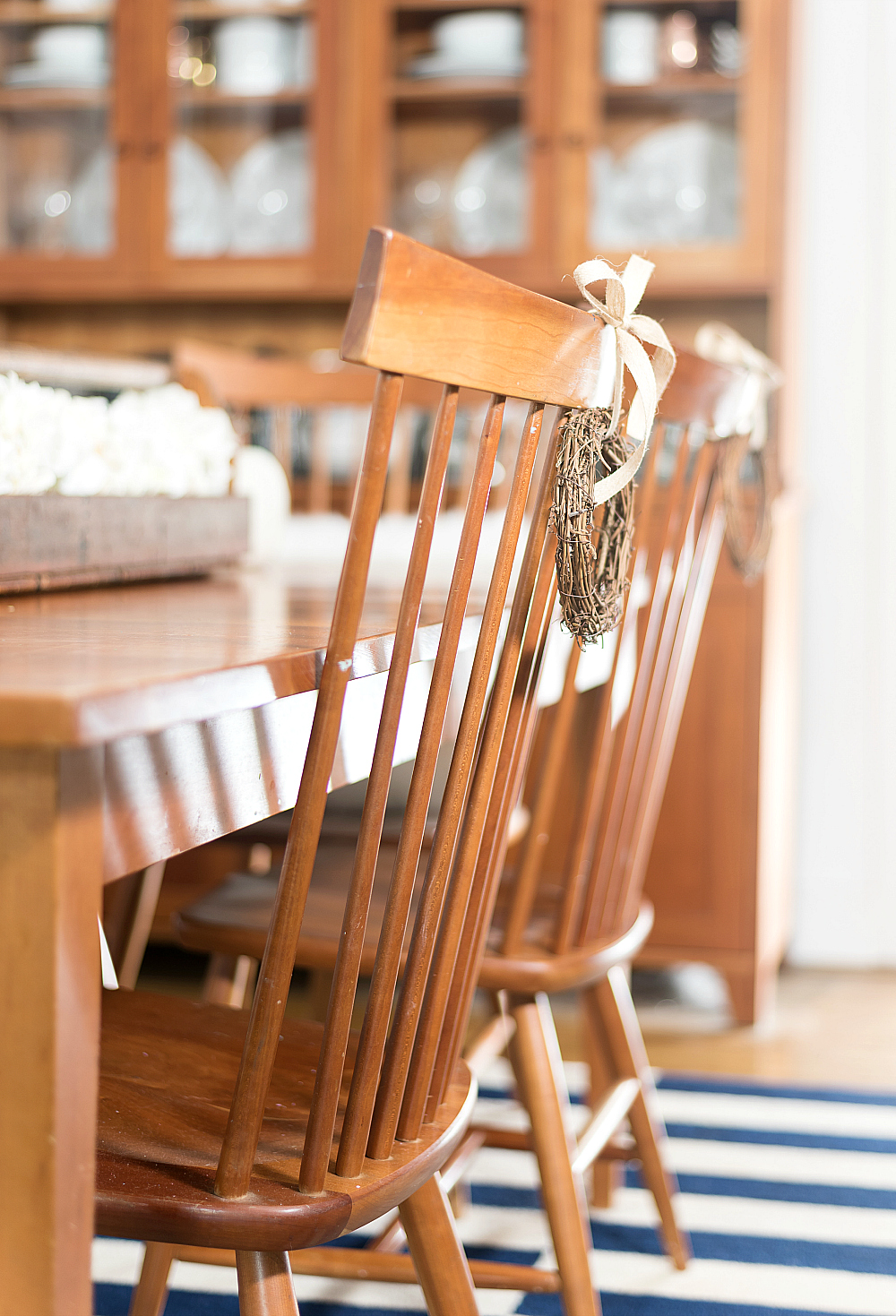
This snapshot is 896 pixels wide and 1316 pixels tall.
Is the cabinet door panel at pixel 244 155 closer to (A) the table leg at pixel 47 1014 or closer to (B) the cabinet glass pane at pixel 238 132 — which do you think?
(B) the cabinet glass pane at pixel 238 132

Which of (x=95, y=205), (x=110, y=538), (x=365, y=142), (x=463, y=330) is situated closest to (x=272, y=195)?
(x=365, y=142)

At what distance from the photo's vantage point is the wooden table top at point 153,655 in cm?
53

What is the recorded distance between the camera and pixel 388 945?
793 millimetres

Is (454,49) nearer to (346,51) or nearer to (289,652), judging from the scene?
(346,51)

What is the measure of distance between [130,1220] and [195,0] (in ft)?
8.57

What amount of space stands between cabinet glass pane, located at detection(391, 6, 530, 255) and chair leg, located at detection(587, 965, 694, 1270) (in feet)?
5.27

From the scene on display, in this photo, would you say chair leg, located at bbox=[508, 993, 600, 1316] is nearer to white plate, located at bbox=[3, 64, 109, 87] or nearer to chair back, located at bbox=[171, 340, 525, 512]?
chair back, located at bbox=[171, 340, 525, 512]

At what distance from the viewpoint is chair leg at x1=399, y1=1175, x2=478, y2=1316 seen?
912 millimetres

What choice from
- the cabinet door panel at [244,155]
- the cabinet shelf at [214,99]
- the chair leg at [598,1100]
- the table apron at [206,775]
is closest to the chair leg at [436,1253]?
the table apron at [206,775]

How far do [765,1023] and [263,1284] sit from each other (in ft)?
5.80

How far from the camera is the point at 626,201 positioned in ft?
8.66

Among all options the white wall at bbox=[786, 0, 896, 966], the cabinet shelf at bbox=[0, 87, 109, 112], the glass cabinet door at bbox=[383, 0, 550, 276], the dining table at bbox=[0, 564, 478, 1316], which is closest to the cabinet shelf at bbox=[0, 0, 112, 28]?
the cabinet shelf at bbox=[0, 87, 109, 112]

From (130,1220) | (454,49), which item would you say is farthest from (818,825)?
(130,1220)

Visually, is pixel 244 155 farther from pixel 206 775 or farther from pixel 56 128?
pixel 206 775
